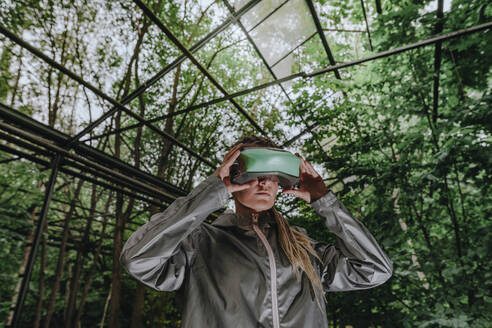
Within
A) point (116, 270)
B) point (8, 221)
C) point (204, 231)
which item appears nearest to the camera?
point (204, 231)

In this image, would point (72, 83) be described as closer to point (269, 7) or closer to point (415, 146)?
point (269, 7)

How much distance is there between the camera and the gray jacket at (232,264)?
3.14ft

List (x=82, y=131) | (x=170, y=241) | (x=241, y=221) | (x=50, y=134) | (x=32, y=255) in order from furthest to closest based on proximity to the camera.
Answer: (x=82, y=131)
(x=50, y=134)
(x=32, y=255)
(x=241, y=221)
(x=170, y=241)

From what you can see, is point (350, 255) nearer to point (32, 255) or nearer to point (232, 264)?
point (232, 264)

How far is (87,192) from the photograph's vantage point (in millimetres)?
9180

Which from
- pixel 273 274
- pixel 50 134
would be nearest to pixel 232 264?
pixel 273 274

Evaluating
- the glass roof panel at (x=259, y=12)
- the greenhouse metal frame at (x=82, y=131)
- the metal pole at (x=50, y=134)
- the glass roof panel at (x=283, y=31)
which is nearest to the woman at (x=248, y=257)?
the greenhouse metal frame at (x=82, y=131)

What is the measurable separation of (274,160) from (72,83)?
6316 millimetres

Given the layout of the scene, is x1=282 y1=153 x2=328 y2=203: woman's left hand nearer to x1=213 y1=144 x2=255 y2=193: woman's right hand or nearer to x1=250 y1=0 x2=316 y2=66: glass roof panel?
x1=213 y1=144 x2=255 y2=193: woman's right hand

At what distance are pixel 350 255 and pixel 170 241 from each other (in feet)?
2.76

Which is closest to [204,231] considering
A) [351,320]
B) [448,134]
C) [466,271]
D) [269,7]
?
[448,134]

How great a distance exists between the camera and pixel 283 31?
3656mm

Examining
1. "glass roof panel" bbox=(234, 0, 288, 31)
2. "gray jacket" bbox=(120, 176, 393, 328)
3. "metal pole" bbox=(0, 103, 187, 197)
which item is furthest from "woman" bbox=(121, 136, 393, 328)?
"glass roof panel" bbox=(234, 0, 288, 31)

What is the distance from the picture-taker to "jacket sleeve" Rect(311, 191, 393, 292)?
120 centimetres
